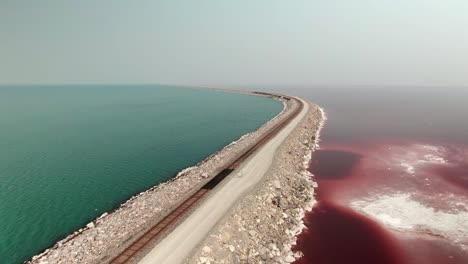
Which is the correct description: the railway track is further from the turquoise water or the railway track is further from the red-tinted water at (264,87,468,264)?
the red-tinted water at (264,87,468,264)

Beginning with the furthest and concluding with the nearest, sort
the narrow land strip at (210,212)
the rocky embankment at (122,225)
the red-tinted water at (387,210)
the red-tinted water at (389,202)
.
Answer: the red-tinted water at (389,202) < the red-tinted water at (387,210) < the rocky embankment at (122,225) < the narrow land strip at (210,212)

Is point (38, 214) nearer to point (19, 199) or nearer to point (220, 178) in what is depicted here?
point (19, 199)

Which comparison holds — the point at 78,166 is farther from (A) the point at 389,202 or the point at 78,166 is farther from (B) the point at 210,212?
(A) the point at 389,202

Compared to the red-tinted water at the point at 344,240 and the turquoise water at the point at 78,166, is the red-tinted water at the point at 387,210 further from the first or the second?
the turquoise water at the point at 78,166

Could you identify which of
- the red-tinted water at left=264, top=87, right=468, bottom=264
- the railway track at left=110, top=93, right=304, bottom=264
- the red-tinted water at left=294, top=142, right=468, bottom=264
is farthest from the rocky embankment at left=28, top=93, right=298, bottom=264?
the red-tinted water at left=264, top=87, right=468, bottom=264

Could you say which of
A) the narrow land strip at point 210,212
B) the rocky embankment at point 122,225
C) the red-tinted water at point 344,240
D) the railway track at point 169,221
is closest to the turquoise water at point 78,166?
the rocky embankment at point 122,225

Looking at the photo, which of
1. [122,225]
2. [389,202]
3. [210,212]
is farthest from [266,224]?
[389,202]

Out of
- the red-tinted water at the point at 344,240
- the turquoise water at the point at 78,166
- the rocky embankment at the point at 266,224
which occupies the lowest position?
the turquoise water at the point at 78,166
